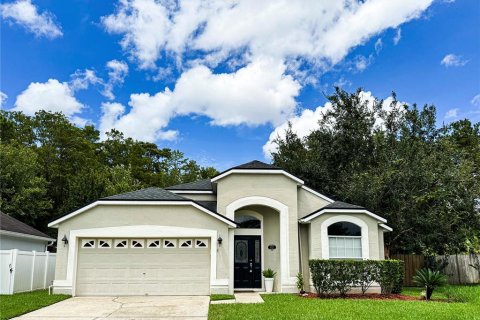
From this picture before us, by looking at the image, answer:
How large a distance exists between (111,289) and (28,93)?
2287 centimetres

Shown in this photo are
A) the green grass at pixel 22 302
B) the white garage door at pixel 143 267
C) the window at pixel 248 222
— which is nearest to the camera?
the green grass at pixel 22 302

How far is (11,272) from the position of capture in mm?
14883

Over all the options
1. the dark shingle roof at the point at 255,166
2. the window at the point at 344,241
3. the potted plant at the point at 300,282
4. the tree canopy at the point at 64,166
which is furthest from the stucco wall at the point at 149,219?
the tree canopy at the point at 64,166

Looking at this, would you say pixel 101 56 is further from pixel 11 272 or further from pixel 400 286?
pixel 400 286

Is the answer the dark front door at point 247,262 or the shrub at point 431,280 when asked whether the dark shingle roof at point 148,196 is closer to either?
the dark front door at point 247,262

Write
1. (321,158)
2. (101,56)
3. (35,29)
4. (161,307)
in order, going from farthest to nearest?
(321,158)
(101,56)
(35,29)
(161,307)

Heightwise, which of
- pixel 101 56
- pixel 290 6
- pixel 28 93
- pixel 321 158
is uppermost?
pixel 28 93

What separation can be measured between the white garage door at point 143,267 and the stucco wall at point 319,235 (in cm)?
440

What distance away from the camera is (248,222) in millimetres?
18297

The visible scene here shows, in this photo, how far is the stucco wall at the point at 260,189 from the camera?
1739 centimetres

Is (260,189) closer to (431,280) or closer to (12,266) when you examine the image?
(431,280)

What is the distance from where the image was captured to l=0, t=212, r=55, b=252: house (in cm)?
1766

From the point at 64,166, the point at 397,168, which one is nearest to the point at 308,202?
the point at 397,168

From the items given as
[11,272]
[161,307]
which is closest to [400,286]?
[161,307]
